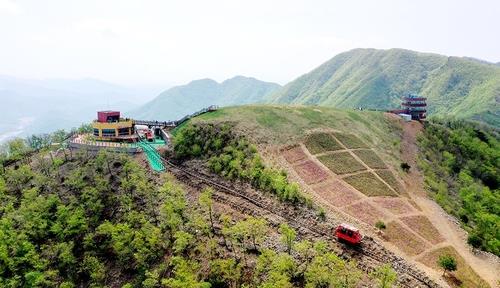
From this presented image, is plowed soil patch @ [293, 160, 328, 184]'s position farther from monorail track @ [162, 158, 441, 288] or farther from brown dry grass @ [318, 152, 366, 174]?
monorail track @ [162, 158, 441, 288]

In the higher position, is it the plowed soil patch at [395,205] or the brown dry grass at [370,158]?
the brown dry grass at [370,158]

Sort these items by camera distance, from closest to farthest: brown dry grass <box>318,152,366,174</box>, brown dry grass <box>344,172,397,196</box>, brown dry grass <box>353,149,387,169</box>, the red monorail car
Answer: the red monorail car, brown dry grass <box>344,172,397,196</box>, brown dry grass <box>318,152,366,174</box>, brown dry grass <box>353,149,387,169</box>

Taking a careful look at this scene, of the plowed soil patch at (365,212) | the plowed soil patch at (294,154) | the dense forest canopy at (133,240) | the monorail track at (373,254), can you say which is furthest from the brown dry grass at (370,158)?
the dense forest canopy at (133,240)

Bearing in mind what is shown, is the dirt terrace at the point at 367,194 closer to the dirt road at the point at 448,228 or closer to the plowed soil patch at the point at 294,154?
the plowed soil patch at the point at 294,154

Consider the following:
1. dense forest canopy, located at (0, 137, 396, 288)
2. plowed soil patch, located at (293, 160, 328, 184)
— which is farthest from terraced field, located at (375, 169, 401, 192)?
dense forest canopy, located at (0, 137, 396, 288)

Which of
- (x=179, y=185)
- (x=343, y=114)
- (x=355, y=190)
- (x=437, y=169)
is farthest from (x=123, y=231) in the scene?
(x=437, y=169)

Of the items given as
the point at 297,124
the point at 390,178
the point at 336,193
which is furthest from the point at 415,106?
the point at 336,193

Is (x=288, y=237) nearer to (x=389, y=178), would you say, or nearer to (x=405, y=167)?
(x=389, y=178)
